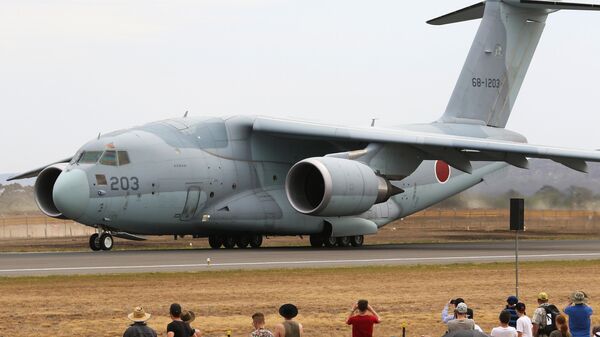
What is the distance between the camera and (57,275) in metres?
23.7

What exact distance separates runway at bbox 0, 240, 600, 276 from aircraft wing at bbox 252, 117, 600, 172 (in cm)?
270

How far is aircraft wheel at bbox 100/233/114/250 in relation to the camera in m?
32.5

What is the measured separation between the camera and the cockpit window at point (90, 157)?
31.5 m

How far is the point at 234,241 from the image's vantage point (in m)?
35.8

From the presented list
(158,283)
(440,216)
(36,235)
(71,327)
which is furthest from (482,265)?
(36,235)

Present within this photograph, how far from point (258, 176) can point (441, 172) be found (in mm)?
7364

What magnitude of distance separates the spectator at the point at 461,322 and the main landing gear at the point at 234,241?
2350cm

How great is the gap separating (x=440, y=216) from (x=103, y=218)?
2374 centimetres

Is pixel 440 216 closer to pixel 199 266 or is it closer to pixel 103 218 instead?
pixel 103 218

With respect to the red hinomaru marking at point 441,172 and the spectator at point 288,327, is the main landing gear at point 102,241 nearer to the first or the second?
the red hinomaru marking at point 441,172

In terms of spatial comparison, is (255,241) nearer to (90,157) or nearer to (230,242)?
(230,242)

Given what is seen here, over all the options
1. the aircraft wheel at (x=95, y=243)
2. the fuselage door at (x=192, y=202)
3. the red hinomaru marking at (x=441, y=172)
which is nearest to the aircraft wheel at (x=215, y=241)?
the fuselage door at (x=192, y=202)

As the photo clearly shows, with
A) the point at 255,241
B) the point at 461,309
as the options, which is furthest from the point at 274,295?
the point at 255,241

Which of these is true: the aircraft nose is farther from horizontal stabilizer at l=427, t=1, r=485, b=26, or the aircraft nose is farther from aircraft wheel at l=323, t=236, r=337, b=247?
horizontal stabilizer at l=427, t=1, r=485, b=26
